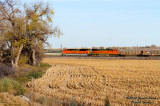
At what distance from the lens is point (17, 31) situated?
2375cm

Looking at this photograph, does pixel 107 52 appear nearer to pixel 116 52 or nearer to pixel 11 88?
pixel 116 52

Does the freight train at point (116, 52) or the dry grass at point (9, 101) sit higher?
the freight train at point (116, 52)

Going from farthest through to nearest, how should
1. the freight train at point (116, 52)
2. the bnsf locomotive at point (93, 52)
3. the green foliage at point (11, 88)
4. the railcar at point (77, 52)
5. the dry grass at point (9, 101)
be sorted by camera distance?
the railcar at point (77, 52), the bnsf locomotive at point (93, 52), the freight train at point (116, 52), the green foliage at point (11, 88), the dry grass at point (9, 101)

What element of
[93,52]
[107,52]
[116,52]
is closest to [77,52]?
[93,52]

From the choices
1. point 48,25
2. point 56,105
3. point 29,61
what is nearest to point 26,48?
point 29,61

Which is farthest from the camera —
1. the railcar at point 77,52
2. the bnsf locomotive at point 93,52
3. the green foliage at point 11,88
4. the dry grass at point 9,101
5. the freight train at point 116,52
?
the railcar at point 77,52

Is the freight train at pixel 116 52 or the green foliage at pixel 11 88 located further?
the freight train at pixel 116 52

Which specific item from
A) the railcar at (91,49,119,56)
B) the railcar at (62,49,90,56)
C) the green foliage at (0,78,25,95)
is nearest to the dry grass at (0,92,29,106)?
the green foliage at (0,78,25,95)

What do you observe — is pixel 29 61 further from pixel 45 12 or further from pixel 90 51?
pixel 90 51

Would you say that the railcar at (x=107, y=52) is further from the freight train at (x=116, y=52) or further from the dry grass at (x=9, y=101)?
the dry grass at (x=9, y=101)

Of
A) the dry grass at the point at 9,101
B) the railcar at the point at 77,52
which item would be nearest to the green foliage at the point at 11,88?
the dry grass at the point at 9,101

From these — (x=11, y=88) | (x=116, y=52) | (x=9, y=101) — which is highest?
(x=116, y=52)

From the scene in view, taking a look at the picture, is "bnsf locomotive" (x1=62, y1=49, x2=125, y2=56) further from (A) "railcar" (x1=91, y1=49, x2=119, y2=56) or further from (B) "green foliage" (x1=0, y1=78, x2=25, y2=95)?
(B) "green foliage" (x1=0, y1=78, x2=25, y2=95)

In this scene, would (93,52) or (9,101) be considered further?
(93,52)
